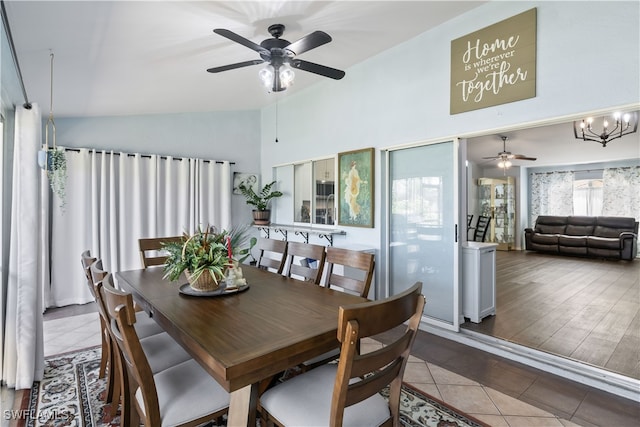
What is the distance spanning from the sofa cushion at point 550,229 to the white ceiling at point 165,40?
723cm

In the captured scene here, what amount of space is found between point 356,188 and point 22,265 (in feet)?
A: 10.5

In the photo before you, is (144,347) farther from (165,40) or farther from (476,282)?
(476,282)

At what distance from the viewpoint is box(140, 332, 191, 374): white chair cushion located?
1.72 m

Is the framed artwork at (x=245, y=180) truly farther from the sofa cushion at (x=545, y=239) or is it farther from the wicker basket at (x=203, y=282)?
the sofa cushion at (x=545, y=239)

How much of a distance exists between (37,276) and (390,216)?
3.30 metres

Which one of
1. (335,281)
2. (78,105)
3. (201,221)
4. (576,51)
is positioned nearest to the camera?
(335,281)

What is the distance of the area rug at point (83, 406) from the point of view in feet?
6.23

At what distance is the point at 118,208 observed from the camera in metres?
4.42

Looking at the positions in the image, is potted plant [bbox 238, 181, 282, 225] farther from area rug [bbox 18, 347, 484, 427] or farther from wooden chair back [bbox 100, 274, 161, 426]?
wooden chair back [bbox 100, 274, 161, 426]

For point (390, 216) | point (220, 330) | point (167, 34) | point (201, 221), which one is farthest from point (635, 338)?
point (201, 221)

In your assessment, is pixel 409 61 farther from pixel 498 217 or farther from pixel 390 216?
pixel 498 217

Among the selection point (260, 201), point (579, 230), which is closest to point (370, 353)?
point (260, 201)

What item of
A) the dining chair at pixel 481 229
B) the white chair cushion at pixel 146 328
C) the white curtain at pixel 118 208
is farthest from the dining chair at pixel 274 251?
the dining chair at pixel 481 229

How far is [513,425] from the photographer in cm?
188
